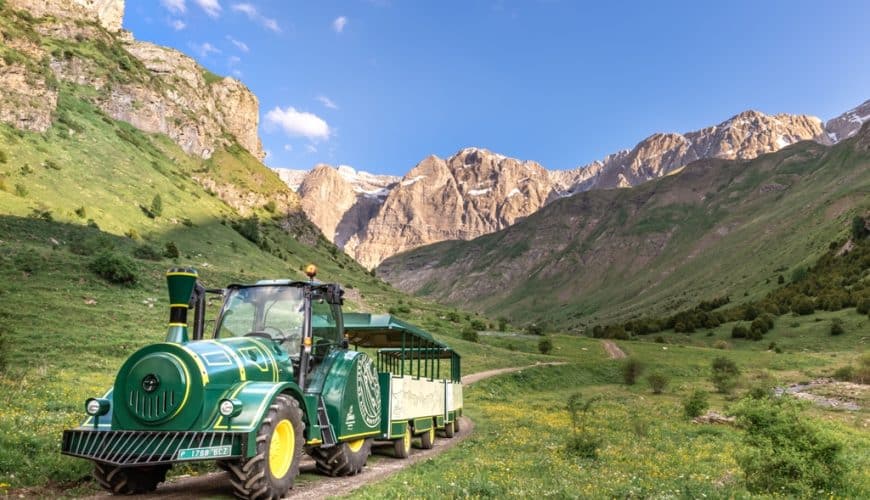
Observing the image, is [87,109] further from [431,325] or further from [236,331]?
[236,331]

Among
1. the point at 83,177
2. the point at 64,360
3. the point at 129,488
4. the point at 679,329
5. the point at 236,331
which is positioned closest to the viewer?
the point at 129,488

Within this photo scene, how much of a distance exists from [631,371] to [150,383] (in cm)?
6288

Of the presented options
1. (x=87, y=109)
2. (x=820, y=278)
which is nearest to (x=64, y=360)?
(x=87, y=109)

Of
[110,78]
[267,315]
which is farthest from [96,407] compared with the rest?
[110,78]

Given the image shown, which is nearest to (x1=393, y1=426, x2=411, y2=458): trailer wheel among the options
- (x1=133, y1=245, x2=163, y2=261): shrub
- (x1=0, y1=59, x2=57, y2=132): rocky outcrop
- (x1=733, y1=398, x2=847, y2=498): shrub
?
(x1=733, y1=398, x2=847, y2=498): shrub

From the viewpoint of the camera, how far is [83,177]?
7662 centimetres

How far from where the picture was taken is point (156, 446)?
921cm

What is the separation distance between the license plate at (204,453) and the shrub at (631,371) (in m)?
62.2

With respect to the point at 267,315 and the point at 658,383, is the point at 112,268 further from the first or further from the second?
the point at 658,383

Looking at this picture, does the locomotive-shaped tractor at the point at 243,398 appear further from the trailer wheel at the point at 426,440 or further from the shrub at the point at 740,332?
the shrub at the point at 740,332

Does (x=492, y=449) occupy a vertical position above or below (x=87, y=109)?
below

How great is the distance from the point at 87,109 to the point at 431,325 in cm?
7752

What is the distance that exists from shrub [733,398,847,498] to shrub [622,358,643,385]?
5346 centimetres

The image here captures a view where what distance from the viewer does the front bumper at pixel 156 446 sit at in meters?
9.02
